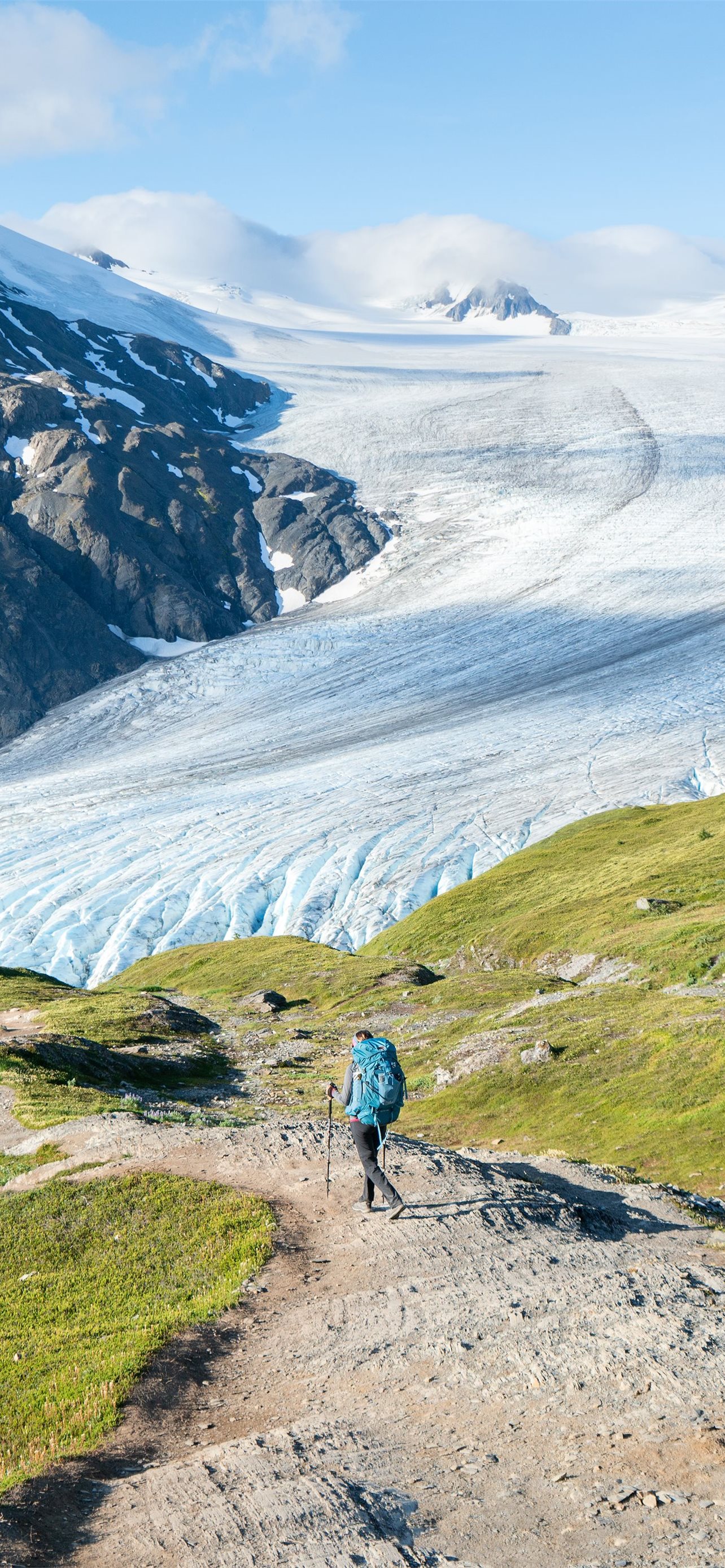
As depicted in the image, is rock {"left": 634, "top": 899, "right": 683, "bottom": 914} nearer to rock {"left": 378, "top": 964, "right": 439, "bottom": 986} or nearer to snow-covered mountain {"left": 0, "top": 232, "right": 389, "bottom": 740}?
rock {"left": 378, "top": 964, "right": 439, "bottom": 986}

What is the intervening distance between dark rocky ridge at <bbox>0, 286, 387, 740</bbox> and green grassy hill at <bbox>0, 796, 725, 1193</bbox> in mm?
95363

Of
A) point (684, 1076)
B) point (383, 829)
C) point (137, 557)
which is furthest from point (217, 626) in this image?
point (684, 1076)

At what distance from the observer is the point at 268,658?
13050 cm

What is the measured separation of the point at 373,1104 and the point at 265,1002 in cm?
3636

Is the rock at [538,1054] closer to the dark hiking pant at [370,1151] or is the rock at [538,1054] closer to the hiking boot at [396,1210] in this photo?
the dark hiking pant at [370,1151]

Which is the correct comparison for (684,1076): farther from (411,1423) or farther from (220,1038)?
(220,1038)

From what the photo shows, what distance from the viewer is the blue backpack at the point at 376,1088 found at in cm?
1552

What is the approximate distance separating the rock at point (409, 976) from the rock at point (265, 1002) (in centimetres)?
497

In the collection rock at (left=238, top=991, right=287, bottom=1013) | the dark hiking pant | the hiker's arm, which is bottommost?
rock at (left=238, top=991, right=287, bottom=1013)

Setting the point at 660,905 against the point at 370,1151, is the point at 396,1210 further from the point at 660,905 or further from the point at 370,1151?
the point at 660,905

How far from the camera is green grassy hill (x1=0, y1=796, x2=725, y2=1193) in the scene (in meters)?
26.2

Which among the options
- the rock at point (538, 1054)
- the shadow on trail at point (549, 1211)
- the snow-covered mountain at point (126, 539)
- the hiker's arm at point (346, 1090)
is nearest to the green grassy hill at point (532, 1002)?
the rock at point (538, 1054)

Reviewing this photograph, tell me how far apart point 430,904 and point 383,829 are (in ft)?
54.5

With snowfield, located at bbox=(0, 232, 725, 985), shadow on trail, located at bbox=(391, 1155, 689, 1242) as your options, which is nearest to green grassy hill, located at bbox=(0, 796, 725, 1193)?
shadow on trail, located at bbox=(391, 1155, 689, 1242)
